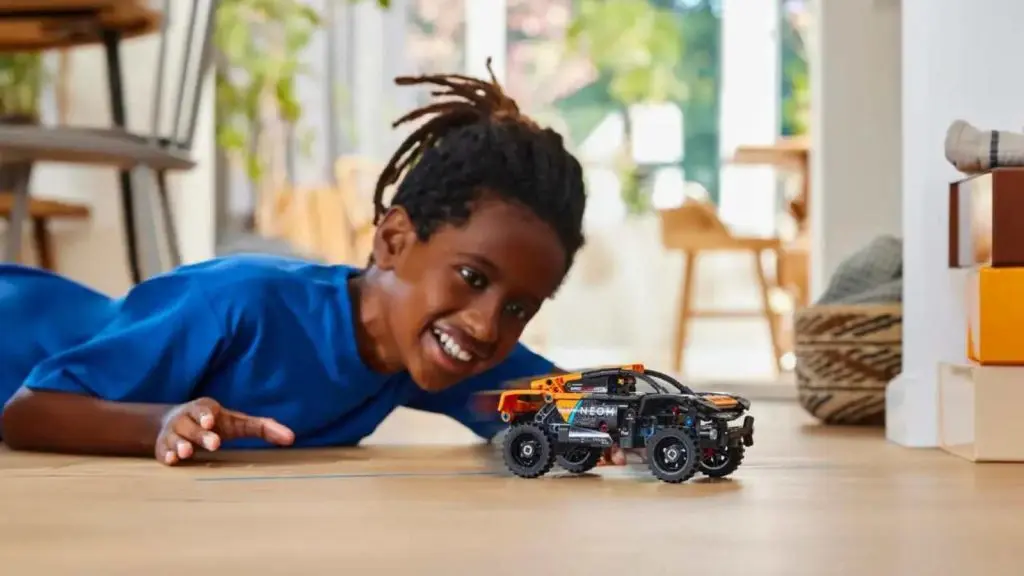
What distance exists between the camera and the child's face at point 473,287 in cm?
140

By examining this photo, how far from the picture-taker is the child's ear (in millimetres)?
1503

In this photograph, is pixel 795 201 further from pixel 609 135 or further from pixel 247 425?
pixel 247 425

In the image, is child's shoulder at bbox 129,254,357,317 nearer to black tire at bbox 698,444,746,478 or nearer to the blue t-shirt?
the blue t-shirt

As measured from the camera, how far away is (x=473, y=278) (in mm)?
1406

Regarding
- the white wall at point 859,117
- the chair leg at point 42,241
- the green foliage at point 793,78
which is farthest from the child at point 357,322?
the green foliage at point 793,78

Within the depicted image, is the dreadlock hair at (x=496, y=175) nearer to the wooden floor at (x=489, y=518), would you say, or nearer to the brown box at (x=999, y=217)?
the wooden floor at (x=489, y=518)

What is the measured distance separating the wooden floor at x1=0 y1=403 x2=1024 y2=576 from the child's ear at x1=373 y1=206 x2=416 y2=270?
22 centimetres

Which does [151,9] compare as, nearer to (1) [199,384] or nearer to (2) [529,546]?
(1) [199,384]

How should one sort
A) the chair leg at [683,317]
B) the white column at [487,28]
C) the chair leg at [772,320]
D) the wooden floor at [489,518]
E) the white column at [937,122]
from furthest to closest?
the white column at [487,28] < the chair leg at [683,317] < the chair leg at [772,320] < the white column at [937,122] < the wooden floor at [489,518]

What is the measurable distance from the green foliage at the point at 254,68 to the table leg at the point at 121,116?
969mm

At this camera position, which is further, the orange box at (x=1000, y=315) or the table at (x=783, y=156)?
the table at (x=783, y=156)

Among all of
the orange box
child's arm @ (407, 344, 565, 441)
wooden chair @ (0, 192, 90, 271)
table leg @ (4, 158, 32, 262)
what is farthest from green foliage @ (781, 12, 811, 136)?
the orange box

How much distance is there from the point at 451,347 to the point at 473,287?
2.9 inches

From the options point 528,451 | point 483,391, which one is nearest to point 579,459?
point 528,451
